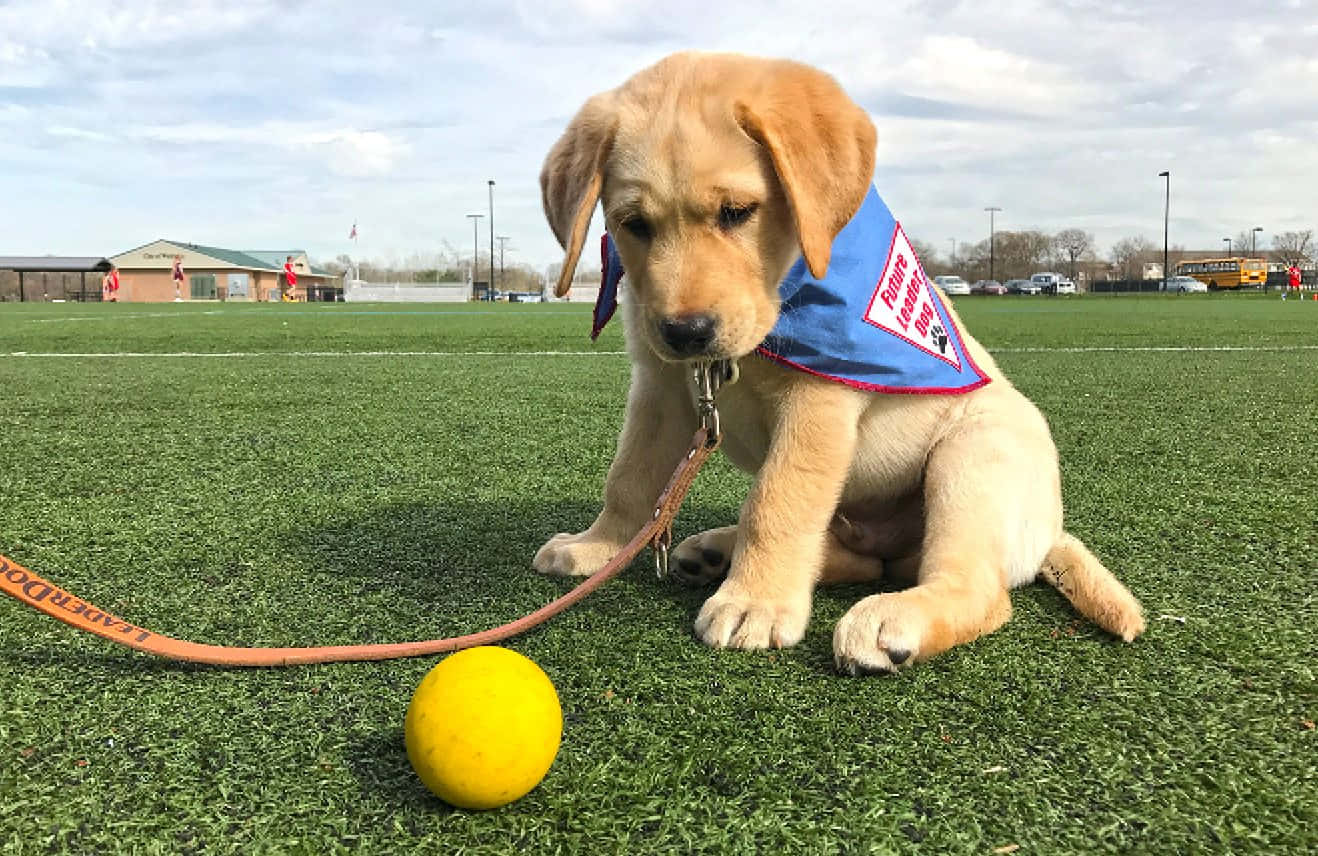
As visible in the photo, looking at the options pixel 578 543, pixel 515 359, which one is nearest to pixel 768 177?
pixel 578 543

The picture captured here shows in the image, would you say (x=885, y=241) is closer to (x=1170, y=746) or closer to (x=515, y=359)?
(x=1170, y=746)

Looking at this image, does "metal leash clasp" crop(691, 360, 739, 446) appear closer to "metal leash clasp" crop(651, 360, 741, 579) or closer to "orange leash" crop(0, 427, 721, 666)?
"metal leash clasp" crop(651, 360, 741, 579)

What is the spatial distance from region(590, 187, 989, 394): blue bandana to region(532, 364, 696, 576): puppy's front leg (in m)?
0.29

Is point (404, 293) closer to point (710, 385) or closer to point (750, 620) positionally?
point (710, 385)

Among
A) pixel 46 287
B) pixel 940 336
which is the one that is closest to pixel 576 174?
pixel 940 336

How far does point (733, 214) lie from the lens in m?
2.26

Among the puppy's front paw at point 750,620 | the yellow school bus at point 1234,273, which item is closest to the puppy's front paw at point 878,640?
the puppy's front paw at point 750,620

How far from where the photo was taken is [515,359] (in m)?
10.6

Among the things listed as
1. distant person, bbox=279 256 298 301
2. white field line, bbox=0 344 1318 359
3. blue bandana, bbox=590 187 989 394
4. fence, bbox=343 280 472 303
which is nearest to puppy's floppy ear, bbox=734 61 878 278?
blue bandana, bbox=590 187 989 394

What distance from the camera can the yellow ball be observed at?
146 cm

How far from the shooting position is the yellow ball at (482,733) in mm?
1465

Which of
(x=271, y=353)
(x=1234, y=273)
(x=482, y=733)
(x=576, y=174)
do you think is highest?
(x=1234, y=273)

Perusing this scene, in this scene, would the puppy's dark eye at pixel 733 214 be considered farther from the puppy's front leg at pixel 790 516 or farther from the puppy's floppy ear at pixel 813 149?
the puppy's front leg at pixel 790 516

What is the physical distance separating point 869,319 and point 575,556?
3.48 ft
